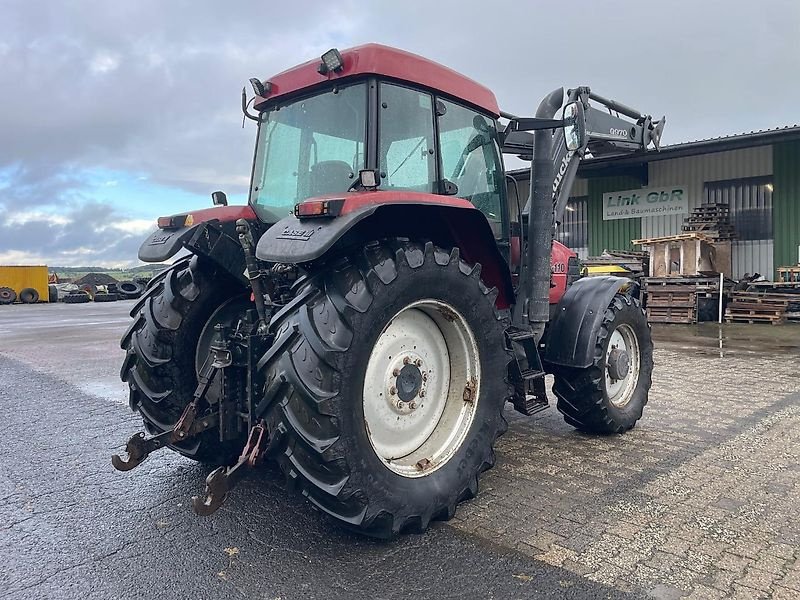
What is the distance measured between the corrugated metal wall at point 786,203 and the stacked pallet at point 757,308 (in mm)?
2096

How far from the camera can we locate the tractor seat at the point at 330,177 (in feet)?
11.1

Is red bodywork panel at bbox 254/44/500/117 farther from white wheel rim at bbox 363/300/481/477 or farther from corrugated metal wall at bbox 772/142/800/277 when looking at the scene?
corrugated metal wall at bbox 772/142/800/277

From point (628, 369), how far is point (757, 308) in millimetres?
11507

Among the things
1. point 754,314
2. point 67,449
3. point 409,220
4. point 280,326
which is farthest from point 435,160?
point 754,314

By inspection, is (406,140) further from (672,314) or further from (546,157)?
(672,314)

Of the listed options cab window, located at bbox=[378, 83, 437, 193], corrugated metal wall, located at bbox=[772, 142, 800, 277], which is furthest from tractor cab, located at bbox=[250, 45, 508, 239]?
corrugated metal wall, located at bbox=[772, 142, 800, 277]

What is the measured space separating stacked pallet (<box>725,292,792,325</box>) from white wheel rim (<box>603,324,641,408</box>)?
37.0ft

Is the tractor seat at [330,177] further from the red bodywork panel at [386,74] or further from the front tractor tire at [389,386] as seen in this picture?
the front tractor tire at [389,386]

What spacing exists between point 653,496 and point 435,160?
7.75 feet

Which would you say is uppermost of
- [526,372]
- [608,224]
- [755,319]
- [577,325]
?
[608,224]

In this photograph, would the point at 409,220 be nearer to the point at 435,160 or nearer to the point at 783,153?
the point at 435,160

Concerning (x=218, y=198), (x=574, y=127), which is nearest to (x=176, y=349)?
(x=218, y=198)

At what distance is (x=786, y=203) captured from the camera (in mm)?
15680

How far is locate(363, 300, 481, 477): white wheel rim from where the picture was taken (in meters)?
3.12
